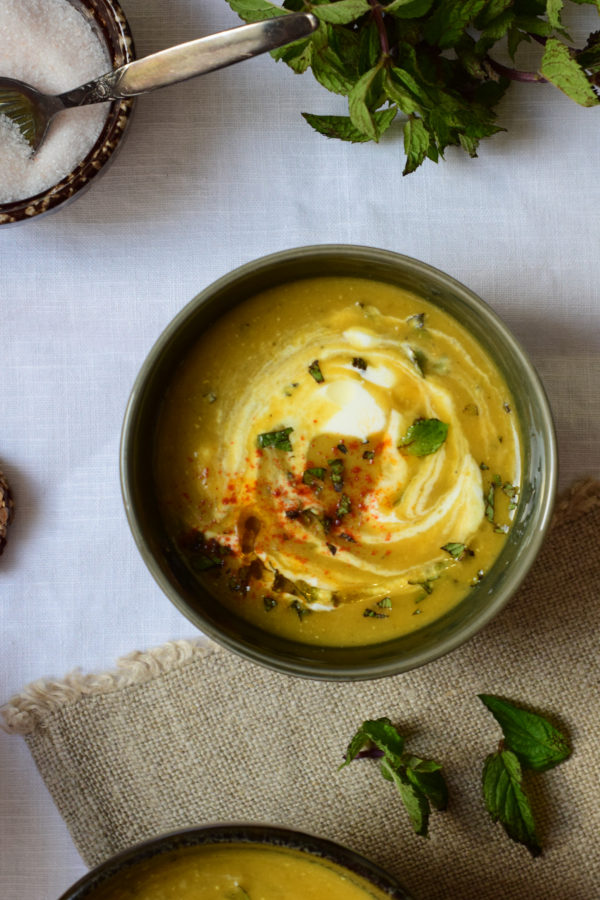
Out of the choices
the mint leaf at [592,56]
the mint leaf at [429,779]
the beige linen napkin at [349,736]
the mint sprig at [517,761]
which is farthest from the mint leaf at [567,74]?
the mint leaf at [429,779]

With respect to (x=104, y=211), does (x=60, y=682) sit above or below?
below

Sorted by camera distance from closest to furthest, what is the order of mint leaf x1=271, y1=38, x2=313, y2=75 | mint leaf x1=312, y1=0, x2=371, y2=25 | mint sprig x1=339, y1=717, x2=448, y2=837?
mint leaf x1=312, y1=0, x2=371, y2=25, mint leaf x1=271, y1=38, x2=313, y2=75, mint sprig x1=339, y1=717, x2=448, y2=837

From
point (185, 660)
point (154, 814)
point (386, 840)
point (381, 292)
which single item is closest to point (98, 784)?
point (154, 814)

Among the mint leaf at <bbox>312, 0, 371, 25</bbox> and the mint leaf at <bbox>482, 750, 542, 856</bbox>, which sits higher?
the mint leaf at <bbox>312, 0, 371, 25</bbox>

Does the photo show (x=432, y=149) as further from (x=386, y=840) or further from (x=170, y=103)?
(x=386, y=840)

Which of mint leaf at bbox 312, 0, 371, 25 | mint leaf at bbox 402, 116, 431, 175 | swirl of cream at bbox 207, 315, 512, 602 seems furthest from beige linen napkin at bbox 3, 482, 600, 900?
mint leaf at bbox 312, 0, 371, 25

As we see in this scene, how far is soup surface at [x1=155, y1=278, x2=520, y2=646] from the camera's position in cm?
173

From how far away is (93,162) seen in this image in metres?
1.80

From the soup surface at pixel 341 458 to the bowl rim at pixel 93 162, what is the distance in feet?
1.18

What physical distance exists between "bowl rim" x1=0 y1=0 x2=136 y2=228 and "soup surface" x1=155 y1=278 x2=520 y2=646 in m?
0.36

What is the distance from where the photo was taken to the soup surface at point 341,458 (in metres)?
1.73

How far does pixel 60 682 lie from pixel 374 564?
0.65 m

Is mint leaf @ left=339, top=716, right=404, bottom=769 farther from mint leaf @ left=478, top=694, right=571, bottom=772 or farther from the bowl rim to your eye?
the bowl rim

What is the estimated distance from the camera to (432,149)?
1.80m
